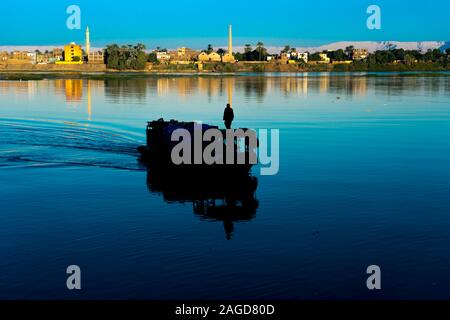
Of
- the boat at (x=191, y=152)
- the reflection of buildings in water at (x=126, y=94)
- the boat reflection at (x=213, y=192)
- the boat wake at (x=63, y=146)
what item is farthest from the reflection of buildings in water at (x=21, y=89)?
the boat reflection at (x=213, y=192)

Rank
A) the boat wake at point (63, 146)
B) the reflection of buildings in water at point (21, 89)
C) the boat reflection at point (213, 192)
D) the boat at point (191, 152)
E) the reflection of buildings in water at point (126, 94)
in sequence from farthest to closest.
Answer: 1. the reflection of buildings in water at point (21, 89)
2. the reflection of buildings in water at point (126, 94)
3. the boat wake at point (63, 146)
4. the boat at point (191, 152)
5. the boat reflection at point (213, 192)

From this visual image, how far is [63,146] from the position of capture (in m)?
47.7

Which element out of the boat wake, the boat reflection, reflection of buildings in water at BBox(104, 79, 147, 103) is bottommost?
the boat reflection

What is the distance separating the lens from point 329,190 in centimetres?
3162

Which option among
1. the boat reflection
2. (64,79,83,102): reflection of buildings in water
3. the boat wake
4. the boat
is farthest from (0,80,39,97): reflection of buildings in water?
the boat reflection

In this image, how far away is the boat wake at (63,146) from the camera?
4103 cm

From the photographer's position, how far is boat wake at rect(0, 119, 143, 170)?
41.0 m

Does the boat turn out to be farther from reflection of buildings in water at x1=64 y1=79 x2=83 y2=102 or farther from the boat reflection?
reflection of buildings in water at x1=64 y1=79 x2=83 y2=102

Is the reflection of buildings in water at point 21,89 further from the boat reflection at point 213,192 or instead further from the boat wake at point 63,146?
the boat reflection at point 213,192

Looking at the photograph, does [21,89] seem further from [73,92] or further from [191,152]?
[191,152]

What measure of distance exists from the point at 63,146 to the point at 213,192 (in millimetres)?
19409

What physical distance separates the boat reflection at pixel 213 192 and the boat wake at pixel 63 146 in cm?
514

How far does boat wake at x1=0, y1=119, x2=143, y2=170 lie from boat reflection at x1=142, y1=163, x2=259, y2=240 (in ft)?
16.9
